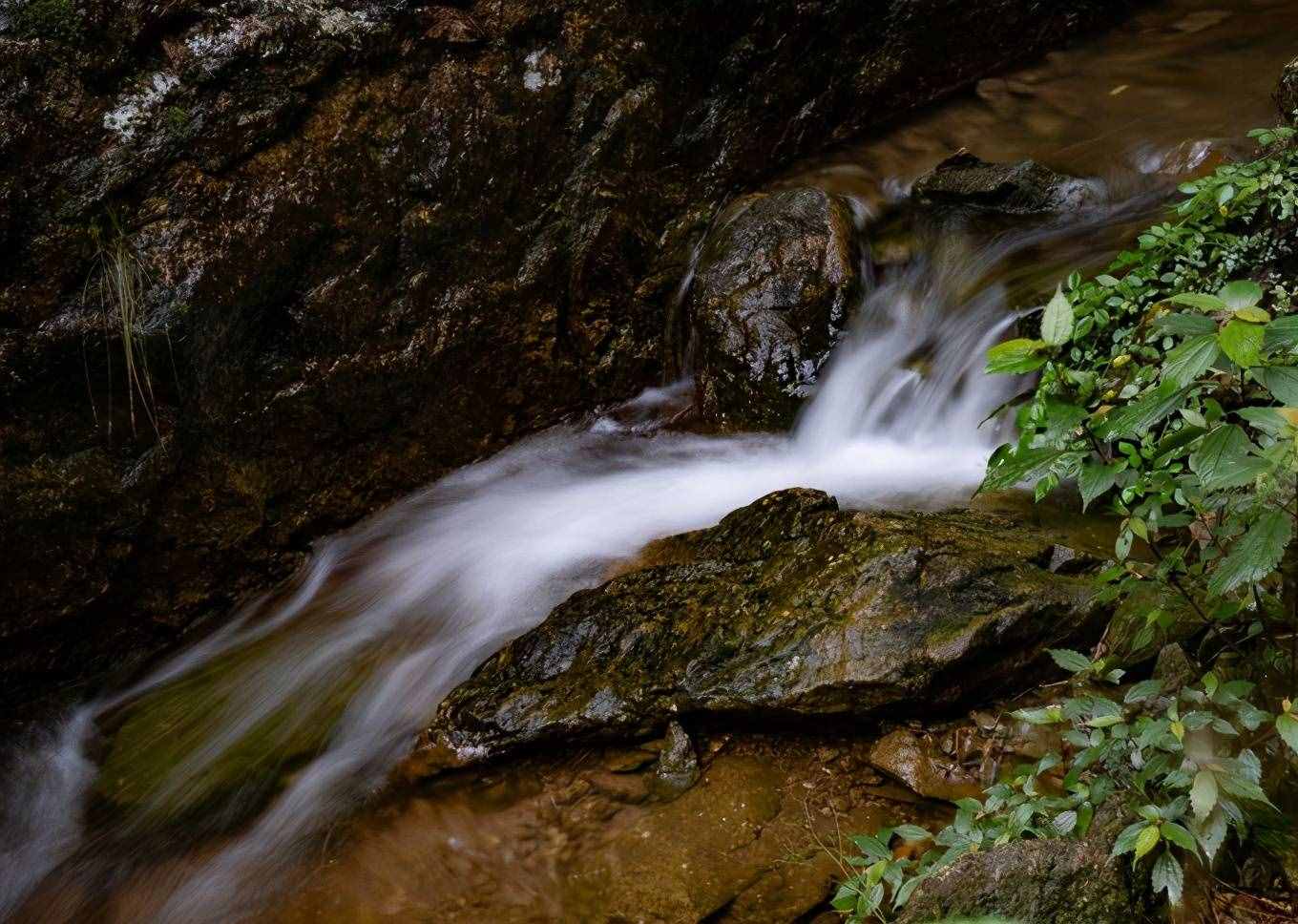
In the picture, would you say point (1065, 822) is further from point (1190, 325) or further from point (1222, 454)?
point (1190, 325)

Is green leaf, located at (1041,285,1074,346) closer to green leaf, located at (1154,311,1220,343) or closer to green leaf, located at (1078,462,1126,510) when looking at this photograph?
green leaf, located at (1154,311,1220,343)

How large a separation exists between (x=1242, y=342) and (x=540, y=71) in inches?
183

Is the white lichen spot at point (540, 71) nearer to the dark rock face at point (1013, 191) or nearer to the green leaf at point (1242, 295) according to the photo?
the dark rock face at point (1013, 191)

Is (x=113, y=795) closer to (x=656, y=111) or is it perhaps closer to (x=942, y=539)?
(x=942, y=539)

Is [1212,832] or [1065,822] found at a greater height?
[1212,832]

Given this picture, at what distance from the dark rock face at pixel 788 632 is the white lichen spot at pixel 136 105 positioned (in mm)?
3044

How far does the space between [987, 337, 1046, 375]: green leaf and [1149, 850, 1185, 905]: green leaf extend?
104 cm

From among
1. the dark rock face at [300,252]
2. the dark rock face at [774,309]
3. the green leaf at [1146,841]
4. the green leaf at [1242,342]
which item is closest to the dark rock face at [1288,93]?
the dark rock face at [774,309]

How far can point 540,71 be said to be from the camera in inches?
209

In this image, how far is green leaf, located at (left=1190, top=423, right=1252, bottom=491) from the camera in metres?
1.60

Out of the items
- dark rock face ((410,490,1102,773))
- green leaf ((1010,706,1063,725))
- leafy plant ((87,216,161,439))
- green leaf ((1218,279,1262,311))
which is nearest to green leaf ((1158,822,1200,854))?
Answer: green leaf ((1010,706,1063,725))

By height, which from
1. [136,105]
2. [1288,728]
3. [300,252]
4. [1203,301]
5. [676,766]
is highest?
[136,105]

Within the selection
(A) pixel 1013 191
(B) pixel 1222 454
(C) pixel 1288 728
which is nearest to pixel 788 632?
(C) pixel 1288 728

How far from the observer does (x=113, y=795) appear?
3.91 metres
